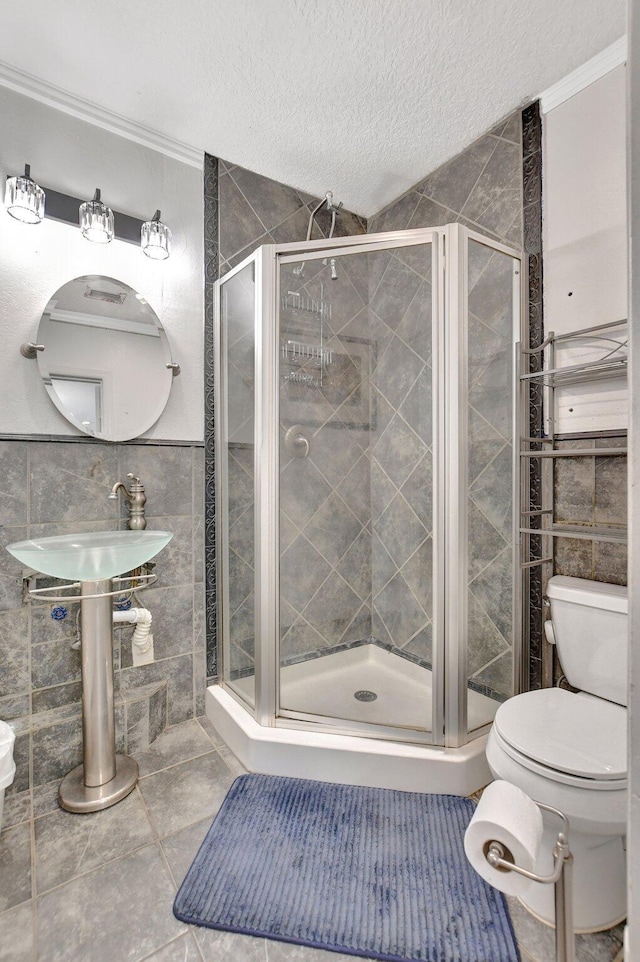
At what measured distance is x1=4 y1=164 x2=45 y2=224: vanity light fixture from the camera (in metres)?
1.55

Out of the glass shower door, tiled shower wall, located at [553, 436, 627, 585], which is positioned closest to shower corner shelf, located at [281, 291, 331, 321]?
the glass shower door

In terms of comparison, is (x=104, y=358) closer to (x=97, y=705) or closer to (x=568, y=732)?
(x=97, y=705)

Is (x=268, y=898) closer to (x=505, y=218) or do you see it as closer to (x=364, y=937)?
(x=364, y=937)

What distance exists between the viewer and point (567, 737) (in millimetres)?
1221

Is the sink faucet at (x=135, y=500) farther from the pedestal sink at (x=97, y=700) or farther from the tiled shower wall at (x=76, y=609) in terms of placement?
the pedestal sink at (x=97, y=700)

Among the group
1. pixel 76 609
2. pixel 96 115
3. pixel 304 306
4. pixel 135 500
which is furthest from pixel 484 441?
pixel 96 115

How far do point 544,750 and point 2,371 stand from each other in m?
2.01

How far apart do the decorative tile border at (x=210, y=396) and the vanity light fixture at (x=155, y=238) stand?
234 millimetres

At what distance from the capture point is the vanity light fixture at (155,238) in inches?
72.0

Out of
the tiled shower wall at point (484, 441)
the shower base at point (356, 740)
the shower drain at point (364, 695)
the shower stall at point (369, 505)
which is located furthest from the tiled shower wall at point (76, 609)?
the tiled shower wall at point (484, 441)

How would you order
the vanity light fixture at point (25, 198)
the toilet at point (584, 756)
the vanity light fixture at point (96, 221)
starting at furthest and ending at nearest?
the vanity light fixture at point (96, 221)
the vanity light fixture at point (25, 198)
the toilet at point (584, 756)

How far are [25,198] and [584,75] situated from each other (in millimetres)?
2005

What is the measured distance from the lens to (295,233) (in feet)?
7.66

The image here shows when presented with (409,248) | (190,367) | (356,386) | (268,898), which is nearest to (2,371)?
(190,367)
